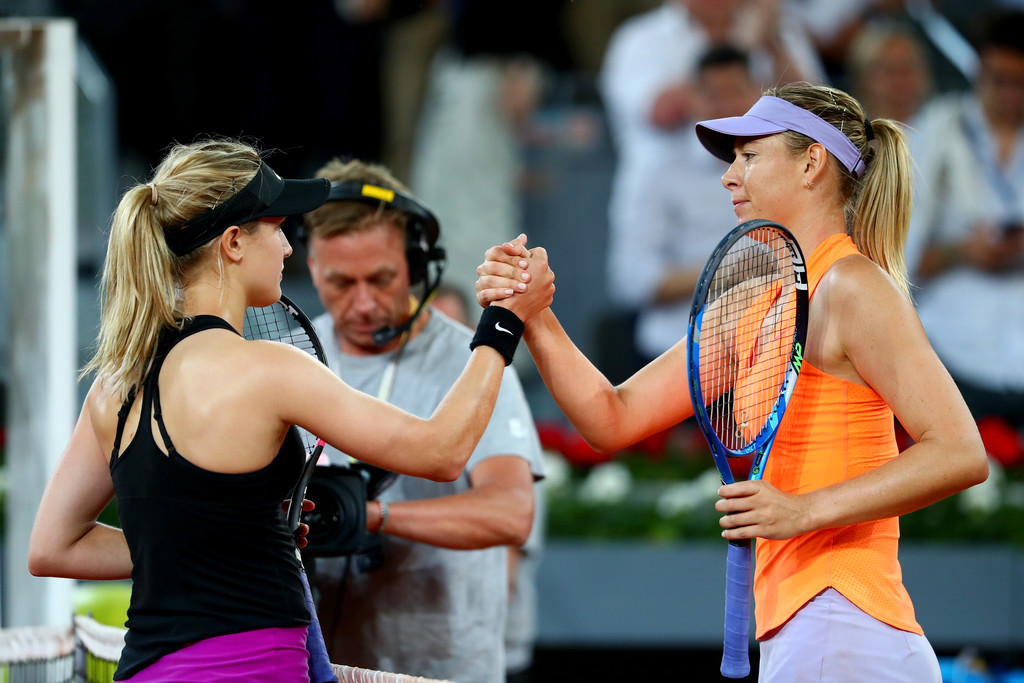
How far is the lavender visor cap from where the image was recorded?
2.01m

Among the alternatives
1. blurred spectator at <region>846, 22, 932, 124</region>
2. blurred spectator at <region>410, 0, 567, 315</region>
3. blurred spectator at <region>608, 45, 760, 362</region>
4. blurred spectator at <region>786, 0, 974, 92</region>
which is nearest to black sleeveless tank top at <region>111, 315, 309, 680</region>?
blurred spectator at <region>410, 0, 567, 315</region>

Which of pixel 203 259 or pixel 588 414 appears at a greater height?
pixel 203 259

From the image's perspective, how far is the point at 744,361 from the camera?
2031 mm

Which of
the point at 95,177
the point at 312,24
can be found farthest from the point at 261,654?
the point at 312,24

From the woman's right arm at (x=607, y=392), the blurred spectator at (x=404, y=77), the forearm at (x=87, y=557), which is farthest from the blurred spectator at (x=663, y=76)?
the forearm at (x=87, y=557)

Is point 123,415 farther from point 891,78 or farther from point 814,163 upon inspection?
point 891,78

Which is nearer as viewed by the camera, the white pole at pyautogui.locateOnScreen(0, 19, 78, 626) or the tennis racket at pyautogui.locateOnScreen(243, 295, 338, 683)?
the tennis racket at pyautogui.locateOnScreen(243, 295, 338, 683)

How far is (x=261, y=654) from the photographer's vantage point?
1.67 meters

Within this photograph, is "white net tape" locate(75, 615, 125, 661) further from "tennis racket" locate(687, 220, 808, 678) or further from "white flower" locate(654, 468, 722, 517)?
"white flower" locate(654, 468, 722, 517)

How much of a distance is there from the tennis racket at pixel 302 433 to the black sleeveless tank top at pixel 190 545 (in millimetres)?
103

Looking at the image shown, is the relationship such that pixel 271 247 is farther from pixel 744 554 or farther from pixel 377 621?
pixel 377 621

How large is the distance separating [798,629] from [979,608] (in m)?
3.24

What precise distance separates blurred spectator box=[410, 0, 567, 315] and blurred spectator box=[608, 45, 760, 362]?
2.32ft

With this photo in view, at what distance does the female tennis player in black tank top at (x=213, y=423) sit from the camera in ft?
5.44
